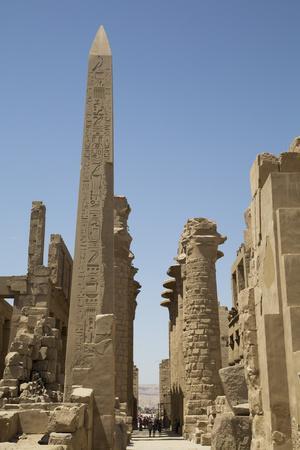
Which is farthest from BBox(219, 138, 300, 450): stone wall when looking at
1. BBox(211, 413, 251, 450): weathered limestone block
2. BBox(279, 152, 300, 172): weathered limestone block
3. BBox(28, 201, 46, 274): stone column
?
BBox(28, 201, 46, 274): stone column

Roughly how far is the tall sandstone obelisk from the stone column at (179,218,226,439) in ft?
26.0

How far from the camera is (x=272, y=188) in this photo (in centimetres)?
480

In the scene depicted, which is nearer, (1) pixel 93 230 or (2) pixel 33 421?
(2) pixel 33 421

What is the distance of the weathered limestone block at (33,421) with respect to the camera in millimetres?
6812

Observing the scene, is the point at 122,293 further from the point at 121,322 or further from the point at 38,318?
the point at 38,318

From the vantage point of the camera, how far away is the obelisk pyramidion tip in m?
10.9

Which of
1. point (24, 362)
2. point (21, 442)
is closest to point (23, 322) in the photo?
point (24, 362)

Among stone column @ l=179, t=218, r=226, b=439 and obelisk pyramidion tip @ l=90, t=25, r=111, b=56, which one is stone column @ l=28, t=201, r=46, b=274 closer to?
stone column @ l=179, t=218, r=226, b=439

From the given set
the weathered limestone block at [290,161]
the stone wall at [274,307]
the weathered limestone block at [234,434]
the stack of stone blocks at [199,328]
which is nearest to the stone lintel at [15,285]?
the stack of stone blocks at [199,328]

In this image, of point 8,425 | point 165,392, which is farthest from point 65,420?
point 165,392

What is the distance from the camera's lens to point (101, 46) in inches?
433

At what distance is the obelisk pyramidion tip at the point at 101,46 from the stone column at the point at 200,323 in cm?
776

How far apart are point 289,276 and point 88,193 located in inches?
222

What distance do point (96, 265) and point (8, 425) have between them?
3.26 meters
